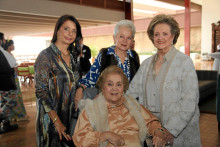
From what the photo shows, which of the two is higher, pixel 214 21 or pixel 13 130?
pixel 214 21

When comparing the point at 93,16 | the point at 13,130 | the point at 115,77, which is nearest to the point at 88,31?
the point at 93,16

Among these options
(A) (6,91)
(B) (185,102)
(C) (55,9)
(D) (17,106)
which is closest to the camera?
(B) (185,102)

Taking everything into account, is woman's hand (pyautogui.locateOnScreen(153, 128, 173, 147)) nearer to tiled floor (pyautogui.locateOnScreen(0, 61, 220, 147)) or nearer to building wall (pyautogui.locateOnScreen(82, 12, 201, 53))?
tiled floor (pyautogui.locateOnScreen(0, 61, 220, 147))

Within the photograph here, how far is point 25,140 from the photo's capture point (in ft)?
11.7

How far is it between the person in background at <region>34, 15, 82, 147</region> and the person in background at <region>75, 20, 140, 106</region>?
5.8 inches

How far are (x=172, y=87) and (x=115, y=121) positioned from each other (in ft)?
1.64

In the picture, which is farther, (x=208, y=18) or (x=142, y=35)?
(x=142, y=35)

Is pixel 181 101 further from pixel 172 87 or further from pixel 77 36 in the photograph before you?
pixel 77 36

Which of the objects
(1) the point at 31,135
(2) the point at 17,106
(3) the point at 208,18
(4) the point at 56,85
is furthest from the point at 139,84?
(3) the point at 208,18

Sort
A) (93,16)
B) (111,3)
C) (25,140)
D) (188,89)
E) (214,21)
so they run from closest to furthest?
(188,89) → (25,140) → (93,16) → (111,3) → (214,21)

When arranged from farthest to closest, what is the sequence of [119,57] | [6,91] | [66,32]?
1. [6,91]
2. [119,57]
3. [66,32]

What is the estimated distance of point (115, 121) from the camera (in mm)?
1591

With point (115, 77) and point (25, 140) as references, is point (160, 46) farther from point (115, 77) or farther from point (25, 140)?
point (25, 140)

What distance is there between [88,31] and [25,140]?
55.9 feet
